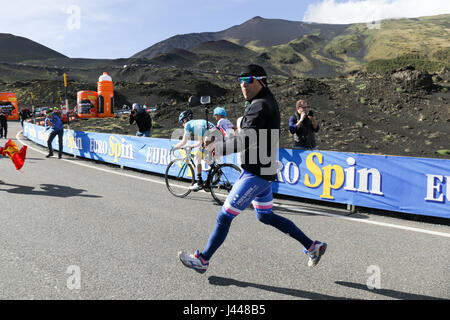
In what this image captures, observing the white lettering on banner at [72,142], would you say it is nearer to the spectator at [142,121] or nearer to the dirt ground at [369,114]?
the spectator at [142,121]

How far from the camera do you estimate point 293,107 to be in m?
25.4

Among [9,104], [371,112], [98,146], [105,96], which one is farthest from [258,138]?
[9,104]

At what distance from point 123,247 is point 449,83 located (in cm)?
3056

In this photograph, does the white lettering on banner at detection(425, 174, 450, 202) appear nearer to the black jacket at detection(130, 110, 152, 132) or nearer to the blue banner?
Answer: the blue banner

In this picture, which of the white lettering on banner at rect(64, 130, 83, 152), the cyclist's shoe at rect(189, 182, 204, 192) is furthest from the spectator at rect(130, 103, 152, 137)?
the cyclist's shoe at rect(189, 182, 204, 192)

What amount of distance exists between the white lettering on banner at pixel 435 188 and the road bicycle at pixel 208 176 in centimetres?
322

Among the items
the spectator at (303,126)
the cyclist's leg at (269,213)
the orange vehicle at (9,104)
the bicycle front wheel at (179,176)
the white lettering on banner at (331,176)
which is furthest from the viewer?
the orange vehicle at (9,104)

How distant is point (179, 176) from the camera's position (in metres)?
8.16

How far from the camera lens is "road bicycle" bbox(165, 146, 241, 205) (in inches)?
276

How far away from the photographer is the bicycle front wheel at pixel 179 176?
7.60 metres

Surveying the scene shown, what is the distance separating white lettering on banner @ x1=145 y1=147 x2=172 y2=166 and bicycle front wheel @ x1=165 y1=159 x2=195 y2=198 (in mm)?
1175

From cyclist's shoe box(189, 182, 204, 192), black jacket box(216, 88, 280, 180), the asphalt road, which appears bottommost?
the asphalt road

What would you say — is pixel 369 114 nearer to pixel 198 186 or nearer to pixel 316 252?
pixel 198 186

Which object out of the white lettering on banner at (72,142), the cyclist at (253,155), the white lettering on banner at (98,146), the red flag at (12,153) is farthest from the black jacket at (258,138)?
the white lettering on banner at (72,142)
